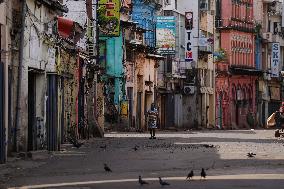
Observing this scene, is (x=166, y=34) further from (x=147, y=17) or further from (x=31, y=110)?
(x=31, y=110)

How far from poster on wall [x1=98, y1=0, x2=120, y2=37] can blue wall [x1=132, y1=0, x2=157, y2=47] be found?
19842 millimetres

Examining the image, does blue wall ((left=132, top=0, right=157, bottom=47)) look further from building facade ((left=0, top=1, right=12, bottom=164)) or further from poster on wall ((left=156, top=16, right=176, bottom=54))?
building facade ((left=0, top=1, right=12, bottom=164))

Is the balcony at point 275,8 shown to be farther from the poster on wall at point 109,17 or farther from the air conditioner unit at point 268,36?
the poster on wall at point 109,17

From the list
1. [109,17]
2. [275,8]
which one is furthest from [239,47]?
[109,17]

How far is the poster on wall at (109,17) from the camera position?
51.2m

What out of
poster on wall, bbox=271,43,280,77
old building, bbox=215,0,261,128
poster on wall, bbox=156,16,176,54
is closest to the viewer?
poster on wall, bbox=156,16,176,54

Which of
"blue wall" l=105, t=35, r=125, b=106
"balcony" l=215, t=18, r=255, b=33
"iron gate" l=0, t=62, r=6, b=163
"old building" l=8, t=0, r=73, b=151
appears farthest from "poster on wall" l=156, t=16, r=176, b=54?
"iron gate" l=0, t=62, r=6, b=163

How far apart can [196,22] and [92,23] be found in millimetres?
35225

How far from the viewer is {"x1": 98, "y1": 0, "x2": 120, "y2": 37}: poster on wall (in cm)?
5119

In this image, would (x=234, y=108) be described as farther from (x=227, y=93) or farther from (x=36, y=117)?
(x=36, y=117)

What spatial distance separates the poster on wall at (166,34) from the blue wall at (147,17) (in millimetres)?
991

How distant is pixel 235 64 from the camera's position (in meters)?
97.0

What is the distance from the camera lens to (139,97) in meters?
70.2

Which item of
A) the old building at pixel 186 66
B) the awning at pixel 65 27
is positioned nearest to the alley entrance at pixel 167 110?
the old building at pixel 186 66
